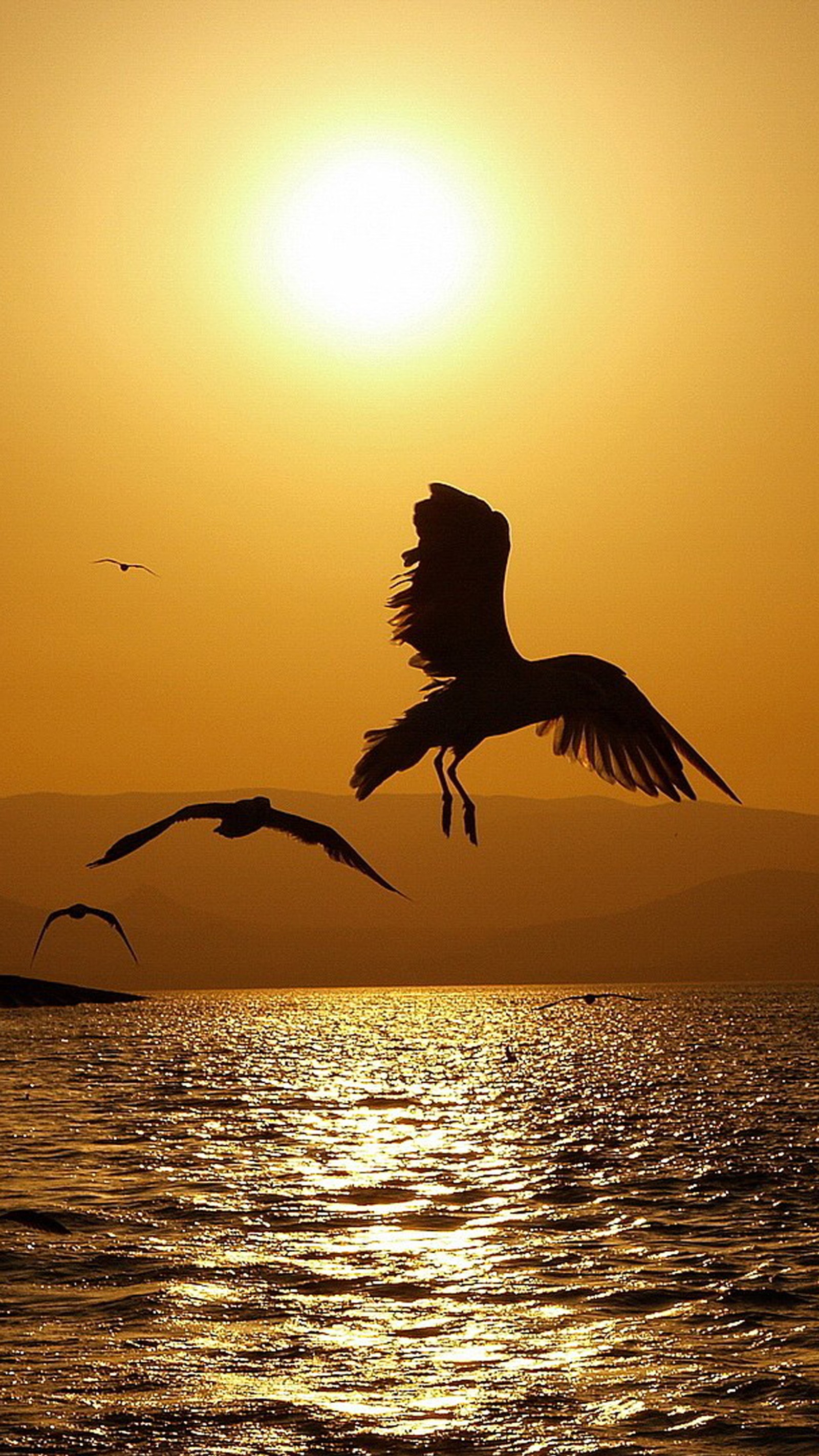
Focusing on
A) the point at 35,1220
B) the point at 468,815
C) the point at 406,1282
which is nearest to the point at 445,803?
the point at 468,815

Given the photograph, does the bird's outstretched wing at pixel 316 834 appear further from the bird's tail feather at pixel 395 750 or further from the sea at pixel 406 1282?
the sea at pixel 406 1282

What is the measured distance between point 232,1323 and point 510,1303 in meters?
4.40

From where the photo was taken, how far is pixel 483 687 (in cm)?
1459

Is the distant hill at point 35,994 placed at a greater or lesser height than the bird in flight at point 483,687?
lesser

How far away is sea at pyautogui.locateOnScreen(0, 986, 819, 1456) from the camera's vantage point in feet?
76.4

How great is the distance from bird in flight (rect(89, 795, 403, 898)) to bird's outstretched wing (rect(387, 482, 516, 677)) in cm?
156

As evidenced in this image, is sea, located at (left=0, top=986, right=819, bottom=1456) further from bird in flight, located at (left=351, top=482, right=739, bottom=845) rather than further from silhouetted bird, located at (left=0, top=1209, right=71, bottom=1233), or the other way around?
bird in flight, located at (left=351, top=482, right=739, bottom=845)

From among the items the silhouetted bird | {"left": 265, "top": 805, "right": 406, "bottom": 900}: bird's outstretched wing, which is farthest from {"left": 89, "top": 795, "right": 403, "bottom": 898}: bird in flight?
the silhouetted bird

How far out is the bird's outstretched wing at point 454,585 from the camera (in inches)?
610

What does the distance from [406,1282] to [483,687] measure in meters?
19.9

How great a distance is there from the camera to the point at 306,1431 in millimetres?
22984

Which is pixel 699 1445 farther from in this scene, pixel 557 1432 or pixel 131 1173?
pixel 131 1173

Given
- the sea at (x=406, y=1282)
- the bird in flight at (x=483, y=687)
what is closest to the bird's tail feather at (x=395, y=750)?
the bird in flight at (x=483, y=687)

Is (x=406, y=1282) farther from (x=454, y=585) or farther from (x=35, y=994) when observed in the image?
(x=454, y=585)
